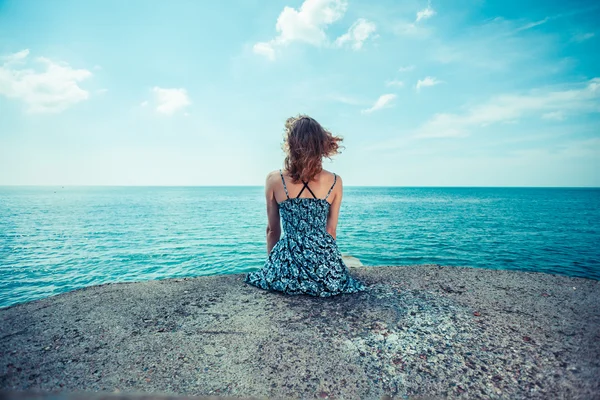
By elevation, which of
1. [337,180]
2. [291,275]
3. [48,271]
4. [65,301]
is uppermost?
[337,180]

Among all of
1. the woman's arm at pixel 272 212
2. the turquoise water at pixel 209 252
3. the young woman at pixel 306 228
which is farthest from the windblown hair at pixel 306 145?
the turquoise water at pixel 209 252

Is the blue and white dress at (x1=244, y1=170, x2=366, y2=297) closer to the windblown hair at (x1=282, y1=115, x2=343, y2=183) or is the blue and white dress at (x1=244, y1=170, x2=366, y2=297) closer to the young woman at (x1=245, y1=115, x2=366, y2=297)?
the young woman at (x1=245, y1=115, x2=366, y2=297)

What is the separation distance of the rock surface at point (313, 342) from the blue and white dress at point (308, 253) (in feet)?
0.78

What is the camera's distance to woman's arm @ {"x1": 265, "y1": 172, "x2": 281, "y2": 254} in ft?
14.8

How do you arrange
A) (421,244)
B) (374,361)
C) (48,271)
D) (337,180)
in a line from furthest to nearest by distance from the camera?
(421,244) < (48,271) < (337,180) < (374,361)

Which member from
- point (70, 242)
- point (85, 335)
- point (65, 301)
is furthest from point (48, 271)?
point (85, 335)

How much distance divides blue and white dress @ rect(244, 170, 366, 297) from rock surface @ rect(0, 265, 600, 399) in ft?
0.78

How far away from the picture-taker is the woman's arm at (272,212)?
4.50m

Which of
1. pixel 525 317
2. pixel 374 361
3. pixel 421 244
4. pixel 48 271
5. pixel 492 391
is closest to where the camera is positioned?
pixel 492 391

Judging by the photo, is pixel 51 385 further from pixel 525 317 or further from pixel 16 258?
pixel 16 258

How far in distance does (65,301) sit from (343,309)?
4499 mm

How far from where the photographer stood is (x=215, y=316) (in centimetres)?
399

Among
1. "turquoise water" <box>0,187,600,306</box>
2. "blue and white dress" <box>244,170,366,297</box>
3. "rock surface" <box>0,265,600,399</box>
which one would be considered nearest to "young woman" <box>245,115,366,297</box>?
"blue and white dress" <box>244,170,366,297</box>

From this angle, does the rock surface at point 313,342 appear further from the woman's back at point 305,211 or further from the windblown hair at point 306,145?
the windblown hair at point 306,145
